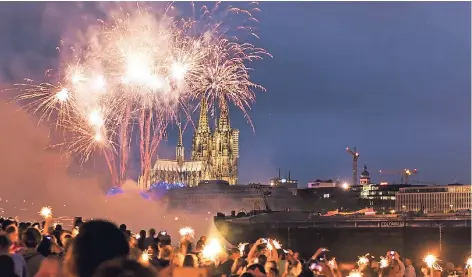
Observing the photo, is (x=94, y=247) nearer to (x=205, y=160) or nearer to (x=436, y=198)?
(x=436, y=198)

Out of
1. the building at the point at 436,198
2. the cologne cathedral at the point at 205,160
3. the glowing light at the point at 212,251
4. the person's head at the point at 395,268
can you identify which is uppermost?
the cologne cathedral at the point at 205,160

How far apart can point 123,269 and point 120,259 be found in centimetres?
15

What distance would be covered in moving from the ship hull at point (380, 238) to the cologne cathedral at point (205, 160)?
88014mm

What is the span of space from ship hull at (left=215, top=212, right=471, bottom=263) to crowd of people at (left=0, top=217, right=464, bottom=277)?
3659 cm

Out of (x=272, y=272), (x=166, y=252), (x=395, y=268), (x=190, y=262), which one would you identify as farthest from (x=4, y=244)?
(x=395, y=268)

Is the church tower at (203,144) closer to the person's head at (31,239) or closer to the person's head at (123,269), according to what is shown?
the person's head at (31,239)

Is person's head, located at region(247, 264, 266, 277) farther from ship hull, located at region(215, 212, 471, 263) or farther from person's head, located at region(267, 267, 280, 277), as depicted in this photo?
ship hull, located at region(215, 212, 471, 263)

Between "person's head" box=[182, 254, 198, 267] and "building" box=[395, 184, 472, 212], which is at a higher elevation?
"building" box=[395, 184, 472, 212]

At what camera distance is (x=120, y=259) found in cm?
347

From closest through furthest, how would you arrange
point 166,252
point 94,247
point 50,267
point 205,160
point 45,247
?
point 94,247 < point 50,267 < point 45,247 < point 166,252 < point 205,160

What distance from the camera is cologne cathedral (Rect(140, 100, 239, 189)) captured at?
154m

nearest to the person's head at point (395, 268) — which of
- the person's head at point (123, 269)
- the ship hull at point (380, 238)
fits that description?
the person's head at point (123, 269)

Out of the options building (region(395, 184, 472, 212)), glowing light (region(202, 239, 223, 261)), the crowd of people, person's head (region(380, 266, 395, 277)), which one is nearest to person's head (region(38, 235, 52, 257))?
the crowd of people

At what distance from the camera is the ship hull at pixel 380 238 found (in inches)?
2050
